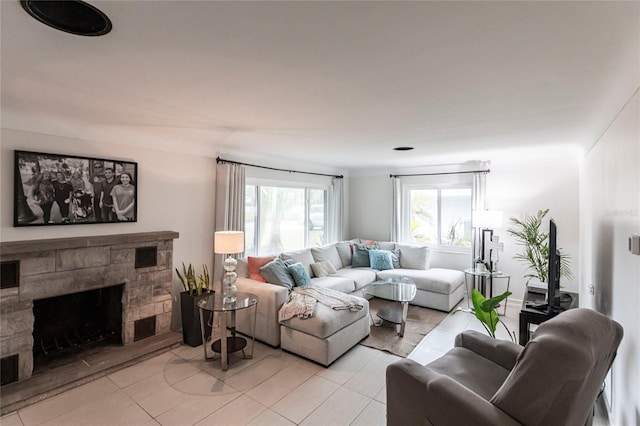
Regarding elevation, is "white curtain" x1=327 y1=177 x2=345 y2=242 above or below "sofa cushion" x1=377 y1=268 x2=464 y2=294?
above

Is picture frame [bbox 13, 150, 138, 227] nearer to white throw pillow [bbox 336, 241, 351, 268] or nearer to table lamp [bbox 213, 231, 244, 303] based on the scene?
table lamp [bbox 213, 231, 244, 303]

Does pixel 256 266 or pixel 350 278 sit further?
pixel 350 278

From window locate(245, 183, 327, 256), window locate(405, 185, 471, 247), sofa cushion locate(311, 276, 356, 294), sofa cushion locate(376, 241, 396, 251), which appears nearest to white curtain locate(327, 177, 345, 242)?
window locate(245, 183, 327, 256)

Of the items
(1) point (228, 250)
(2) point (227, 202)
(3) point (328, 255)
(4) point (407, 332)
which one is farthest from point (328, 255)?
(1) point (228, 250)

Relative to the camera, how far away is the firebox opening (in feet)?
9.59

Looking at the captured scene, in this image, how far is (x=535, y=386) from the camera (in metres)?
1.35

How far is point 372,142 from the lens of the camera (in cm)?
373

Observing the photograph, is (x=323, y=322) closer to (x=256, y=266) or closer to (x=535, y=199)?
(x=256, y=266)

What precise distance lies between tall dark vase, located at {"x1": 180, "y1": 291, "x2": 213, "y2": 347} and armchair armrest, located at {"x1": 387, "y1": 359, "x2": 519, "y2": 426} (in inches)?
92.8

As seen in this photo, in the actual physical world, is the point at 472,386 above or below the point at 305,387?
above

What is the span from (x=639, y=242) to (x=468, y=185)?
4319 mm

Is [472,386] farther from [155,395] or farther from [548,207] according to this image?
[548,207]

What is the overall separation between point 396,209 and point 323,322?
3582mm

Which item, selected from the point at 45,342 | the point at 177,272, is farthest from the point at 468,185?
the point at 45,342
